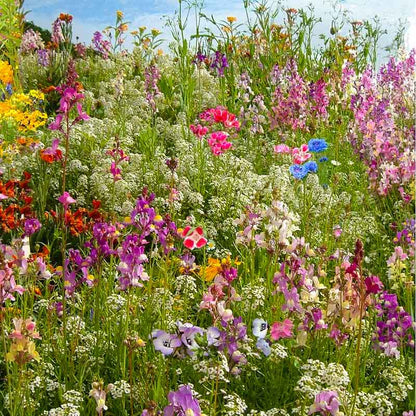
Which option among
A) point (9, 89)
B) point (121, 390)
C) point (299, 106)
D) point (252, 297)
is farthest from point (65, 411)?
point (9, 89)

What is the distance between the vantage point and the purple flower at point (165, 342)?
76.5 inches

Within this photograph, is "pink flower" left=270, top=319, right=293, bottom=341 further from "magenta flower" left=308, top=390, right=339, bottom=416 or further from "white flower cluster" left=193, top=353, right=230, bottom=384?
"magenta flower" left=308, top=390, right=339, bottom=416

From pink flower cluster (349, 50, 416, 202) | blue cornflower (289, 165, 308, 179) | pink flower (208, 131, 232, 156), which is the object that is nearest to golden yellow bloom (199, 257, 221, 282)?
blue cornflower (289, 165, 308, 179)

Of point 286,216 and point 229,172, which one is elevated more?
point 229,172

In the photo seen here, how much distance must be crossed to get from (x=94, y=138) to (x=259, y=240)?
2.87m

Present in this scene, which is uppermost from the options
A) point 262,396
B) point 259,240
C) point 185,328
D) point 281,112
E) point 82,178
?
point 281,112

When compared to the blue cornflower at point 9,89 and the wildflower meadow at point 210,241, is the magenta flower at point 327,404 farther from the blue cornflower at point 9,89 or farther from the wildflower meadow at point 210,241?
the blue cornflower at point 9,89

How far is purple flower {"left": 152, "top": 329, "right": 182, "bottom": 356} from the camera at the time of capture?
194 centimetres

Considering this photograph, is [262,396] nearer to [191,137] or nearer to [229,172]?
[229,172]

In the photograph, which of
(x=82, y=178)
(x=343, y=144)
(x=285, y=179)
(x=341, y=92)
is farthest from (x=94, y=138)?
(x=341, y=92)

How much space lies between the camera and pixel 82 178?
4539mm

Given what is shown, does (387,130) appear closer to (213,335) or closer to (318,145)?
(318,145)

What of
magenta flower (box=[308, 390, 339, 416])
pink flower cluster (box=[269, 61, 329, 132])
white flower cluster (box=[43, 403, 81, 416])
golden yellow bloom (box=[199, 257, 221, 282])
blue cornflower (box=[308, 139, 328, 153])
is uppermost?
pink flower cluster (box=[269, 61, 329, 132])

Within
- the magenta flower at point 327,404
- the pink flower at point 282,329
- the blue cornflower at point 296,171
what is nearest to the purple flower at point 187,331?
the magenta flower at point 327,404
